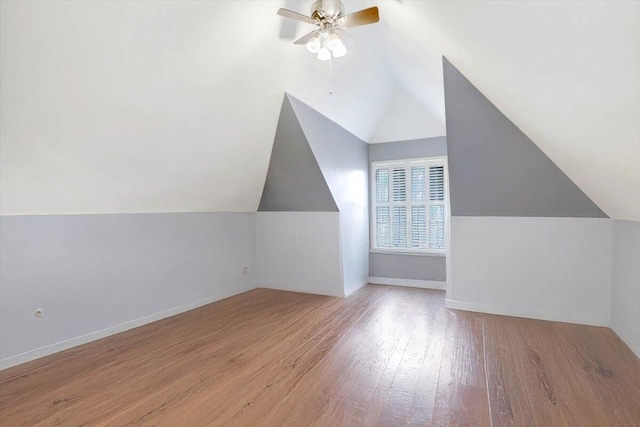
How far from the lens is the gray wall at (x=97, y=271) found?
259 cm

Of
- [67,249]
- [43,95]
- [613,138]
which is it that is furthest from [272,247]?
[613,138]

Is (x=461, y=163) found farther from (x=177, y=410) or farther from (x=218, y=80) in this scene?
(x=177, y=410)

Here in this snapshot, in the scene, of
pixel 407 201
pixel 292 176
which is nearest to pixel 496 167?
pixel 407 201

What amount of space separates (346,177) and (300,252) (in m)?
1.36

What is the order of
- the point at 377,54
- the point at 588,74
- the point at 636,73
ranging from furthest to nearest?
the point at 377,54, the point at 588,74, the point at 636,73

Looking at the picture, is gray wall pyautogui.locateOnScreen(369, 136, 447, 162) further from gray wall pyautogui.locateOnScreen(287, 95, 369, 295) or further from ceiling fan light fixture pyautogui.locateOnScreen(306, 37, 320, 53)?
ceiling fan light fixture pyautogui.locateOnScreen(306, 37, 320, 53)

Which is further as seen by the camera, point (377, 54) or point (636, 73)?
point (377, 54)

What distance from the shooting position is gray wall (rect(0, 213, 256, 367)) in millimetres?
2586

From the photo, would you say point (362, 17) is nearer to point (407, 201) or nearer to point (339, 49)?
point (339, 49)

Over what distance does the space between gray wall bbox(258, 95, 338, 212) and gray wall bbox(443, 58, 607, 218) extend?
1.65 meters

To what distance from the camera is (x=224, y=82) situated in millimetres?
2854

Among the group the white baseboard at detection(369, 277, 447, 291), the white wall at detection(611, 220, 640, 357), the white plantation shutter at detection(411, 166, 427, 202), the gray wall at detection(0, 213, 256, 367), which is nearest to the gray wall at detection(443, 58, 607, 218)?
the white wall at detection(611, 220, 640, 357)

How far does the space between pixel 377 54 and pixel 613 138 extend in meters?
2.47

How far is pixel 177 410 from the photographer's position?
197 cm
